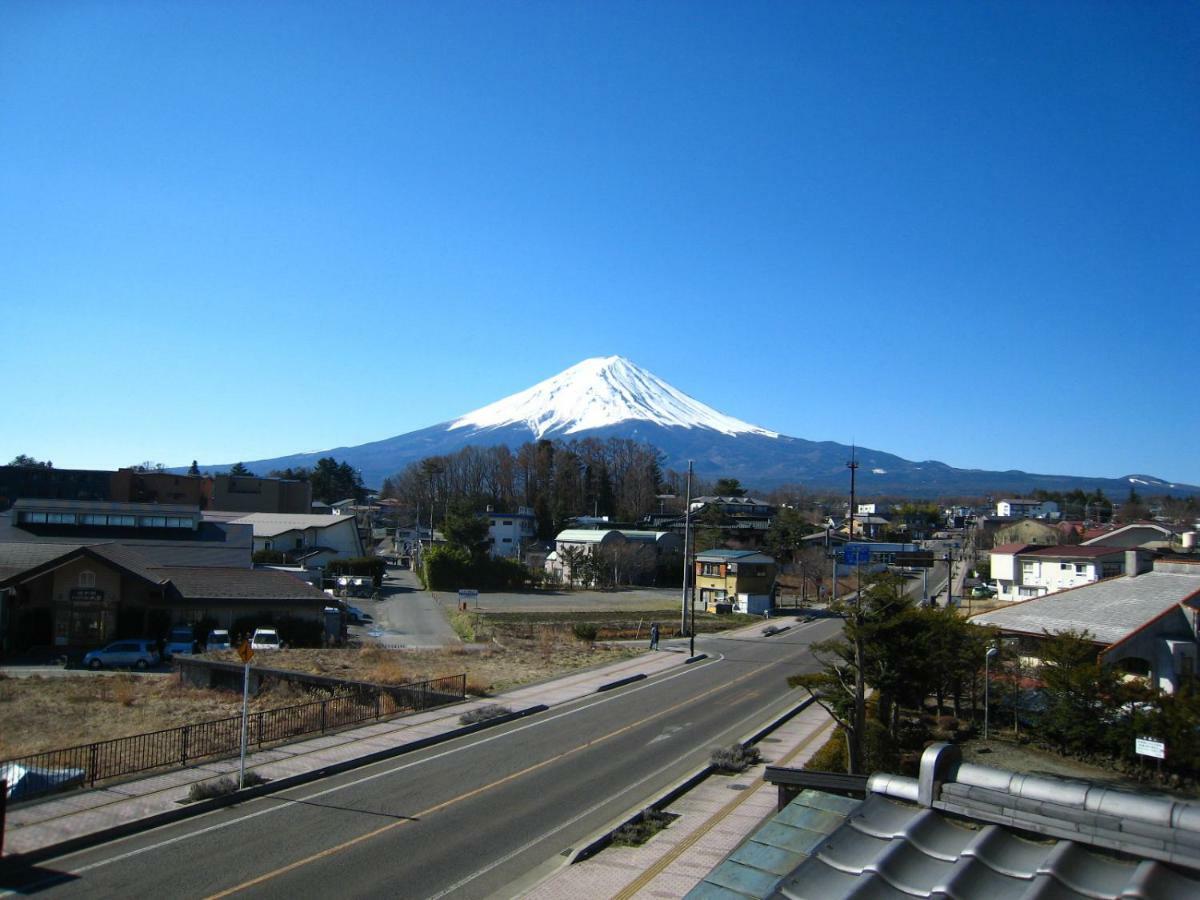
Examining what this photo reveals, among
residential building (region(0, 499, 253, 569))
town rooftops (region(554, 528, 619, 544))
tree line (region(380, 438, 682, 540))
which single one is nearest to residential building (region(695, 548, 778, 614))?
town rooftops (region(554, 528, 619, 544))

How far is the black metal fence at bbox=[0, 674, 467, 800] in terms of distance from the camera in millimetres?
15812

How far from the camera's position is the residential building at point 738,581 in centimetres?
6272

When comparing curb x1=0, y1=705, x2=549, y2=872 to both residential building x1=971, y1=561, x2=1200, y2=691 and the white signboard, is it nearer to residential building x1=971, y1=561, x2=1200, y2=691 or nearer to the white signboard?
the white signboard

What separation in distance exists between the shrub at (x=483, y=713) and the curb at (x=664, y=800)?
676 cm

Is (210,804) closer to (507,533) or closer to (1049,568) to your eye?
(1049,568)

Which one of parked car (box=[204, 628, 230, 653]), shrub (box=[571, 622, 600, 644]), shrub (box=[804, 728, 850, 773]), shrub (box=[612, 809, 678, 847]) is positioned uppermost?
shrub (box=[612, 809, 678, 847])

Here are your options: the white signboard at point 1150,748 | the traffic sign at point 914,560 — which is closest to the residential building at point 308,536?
the traffic sign at point 914,560

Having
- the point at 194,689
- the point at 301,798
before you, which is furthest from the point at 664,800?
the point at 194,689

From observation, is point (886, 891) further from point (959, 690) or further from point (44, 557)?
point (44, 557)

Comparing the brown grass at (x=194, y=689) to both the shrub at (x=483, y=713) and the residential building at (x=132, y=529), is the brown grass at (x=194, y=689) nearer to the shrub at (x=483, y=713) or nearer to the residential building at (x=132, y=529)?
the shrub at (x=483, y=713)

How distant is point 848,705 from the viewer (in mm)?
20516

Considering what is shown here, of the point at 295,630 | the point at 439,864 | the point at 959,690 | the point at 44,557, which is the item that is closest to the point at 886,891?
the point at 439,864

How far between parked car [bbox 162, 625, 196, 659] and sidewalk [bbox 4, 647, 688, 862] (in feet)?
57.5

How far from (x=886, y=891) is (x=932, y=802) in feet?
4.33
